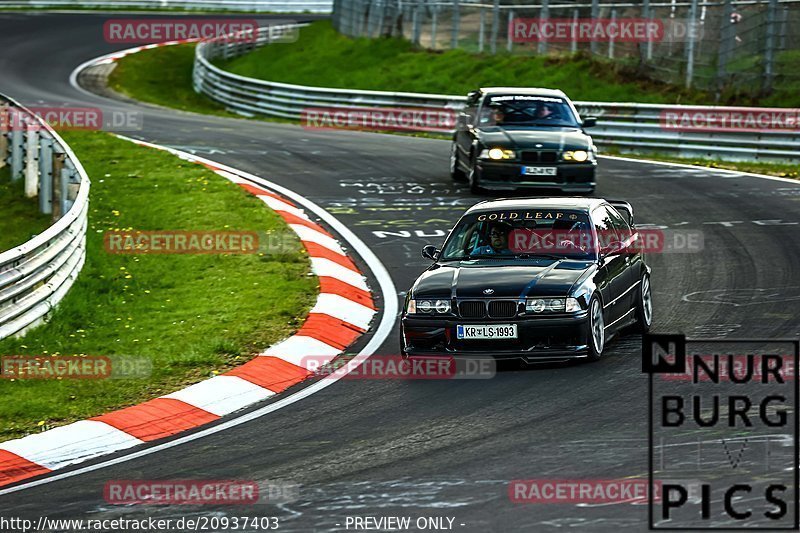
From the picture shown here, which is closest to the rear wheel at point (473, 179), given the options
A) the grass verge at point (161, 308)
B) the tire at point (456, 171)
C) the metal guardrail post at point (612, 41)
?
the tire at point (456, 171)

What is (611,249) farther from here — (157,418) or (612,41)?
(612,41)

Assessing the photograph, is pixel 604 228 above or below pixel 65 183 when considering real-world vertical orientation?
above

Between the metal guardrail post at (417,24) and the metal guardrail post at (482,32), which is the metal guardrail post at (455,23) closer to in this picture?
the metal guardrail post at (482,32)

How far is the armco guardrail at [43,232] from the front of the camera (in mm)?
12742

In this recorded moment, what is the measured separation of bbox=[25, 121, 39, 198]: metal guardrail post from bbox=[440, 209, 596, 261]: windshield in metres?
8.42

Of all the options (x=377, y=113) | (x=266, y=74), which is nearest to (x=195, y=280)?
(x=377, y=113)

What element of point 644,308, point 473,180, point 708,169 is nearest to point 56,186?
point 473,180

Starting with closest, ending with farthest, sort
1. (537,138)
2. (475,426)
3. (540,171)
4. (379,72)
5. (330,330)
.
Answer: (475,426) < (330,330) < (540,171) < (537,138) < (379,72)

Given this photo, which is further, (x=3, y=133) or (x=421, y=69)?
(x=421, y=69)

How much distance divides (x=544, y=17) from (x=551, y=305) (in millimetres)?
23651

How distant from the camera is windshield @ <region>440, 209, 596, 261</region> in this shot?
12.0 m

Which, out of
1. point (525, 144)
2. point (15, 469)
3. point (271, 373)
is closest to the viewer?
point (15, 469)

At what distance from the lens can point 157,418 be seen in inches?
408

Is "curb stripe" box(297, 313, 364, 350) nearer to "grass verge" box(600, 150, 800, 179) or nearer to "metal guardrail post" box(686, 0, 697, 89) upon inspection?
"grass verge" box(600, 150, 800, 179)
